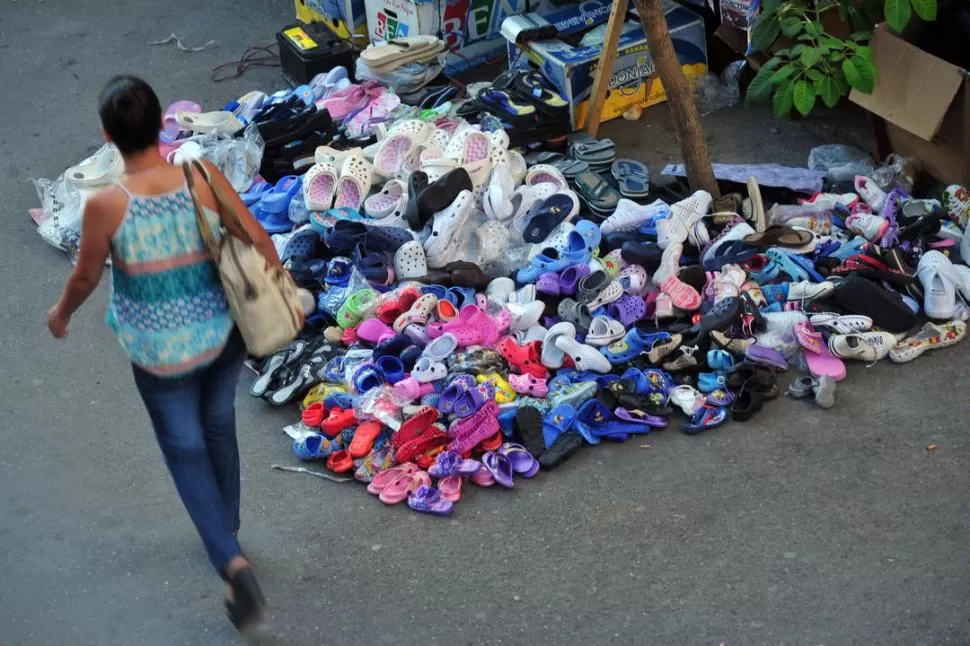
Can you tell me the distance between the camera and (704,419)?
13.8 feet

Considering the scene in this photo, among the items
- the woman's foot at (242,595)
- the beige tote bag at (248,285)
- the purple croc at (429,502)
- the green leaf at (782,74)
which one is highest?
the beige tote bag at (248,285)

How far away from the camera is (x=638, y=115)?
21.2ft

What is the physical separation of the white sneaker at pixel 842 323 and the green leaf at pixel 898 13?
4.61 feet

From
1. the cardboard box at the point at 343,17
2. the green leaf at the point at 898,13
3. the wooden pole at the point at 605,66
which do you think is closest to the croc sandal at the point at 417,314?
the wooden pole at the point at 605,66

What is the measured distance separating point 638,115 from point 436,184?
182 cm

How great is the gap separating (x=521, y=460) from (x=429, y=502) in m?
0.39

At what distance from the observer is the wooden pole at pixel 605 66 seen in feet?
19.2

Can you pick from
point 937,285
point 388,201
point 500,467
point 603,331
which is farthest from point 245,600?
point 937,285

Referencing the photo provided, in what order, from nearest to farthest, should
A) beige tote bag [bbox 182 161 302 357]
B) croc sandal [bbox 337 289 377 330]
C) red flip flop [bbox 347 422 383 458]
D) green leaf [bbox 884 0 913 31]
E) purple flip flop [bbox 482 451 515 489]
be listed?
1. beige tote bag [bbox 182 161 302 357]
2. purple flip flop [bbox 482 451 515 489]
3. red flip flop [bbox 347 422 383 458]
4. croc sandal [bbox 337 289 377 330]
5. green leaf [bbox 884 0 913 31]

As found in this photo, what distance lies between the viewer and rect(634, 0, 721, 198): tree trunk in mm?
5203

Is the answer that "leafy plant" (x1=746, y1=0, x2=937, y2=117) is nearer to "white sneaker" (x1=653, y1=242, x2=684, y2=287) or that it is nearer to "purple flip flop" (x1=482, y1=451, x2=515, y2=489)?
"white sneaker" (x1=653, y1=242, x2=684, y2=287)

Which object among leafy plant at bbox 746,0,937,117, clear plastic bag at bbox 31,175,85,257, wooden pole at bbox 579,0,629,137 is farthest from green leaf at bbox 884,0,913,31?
clear plastic bag at bbox 31,175,85,257

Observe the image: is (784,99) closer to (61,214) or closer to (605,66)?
(605,66)

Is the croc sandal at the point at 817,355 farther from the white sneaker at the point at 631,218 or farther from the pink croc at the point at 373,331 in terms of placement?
the pink croc at the point at 373,331
